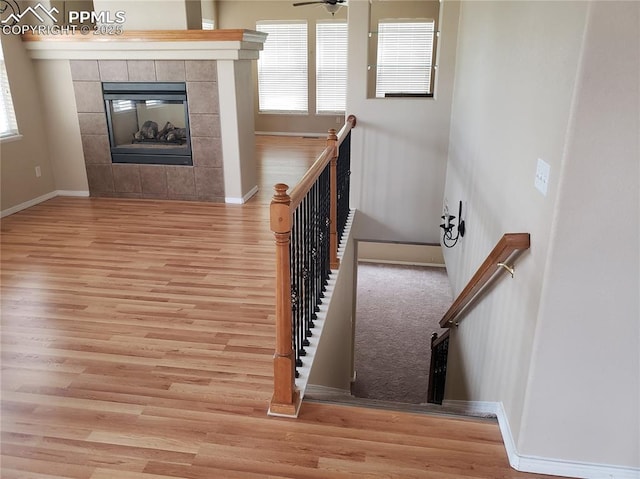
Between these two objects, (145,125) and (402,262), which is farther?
(402,262)

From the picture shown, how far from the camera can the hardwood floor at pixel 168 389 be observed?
2.05 meters

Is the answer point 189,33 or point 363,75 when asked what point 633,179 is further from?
point 189,33

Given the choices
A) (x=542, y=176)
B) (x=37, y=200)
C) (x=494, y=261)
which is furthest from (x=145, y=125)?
(x=542, y=176)

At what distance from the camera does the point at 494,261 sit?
227cm

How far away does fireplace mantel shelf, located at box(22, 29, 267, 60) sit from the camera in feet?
16.7

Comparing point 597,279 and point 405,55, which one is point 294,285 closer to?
point 597,279

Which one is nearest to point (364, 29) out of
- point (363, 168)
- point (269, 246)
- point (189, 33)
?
point (363, 168)

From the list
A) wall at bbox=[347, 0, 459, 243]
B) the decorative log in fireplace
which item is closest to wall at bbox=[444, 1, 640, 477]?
wall at bbox=[347, 0, 459, 243]

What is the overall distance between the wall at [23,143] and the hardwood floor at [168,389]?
4.05 feet

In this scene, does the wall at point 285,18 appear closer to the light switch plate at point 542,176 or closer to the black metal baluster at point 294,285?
the black metal baluster at point 294,285

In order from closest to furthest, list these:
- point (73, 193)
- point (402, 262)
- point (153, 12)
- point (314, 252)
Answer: point (314, 252), point (153, 12), point (73, 193), point (402, 262)

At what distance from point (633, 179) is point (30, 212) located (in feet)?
18.5

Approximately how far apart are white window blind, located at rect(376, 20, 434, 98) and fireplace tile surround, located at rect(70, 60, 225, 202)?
552cm

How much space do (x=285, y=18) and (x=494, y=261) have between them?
9195 millimetres
